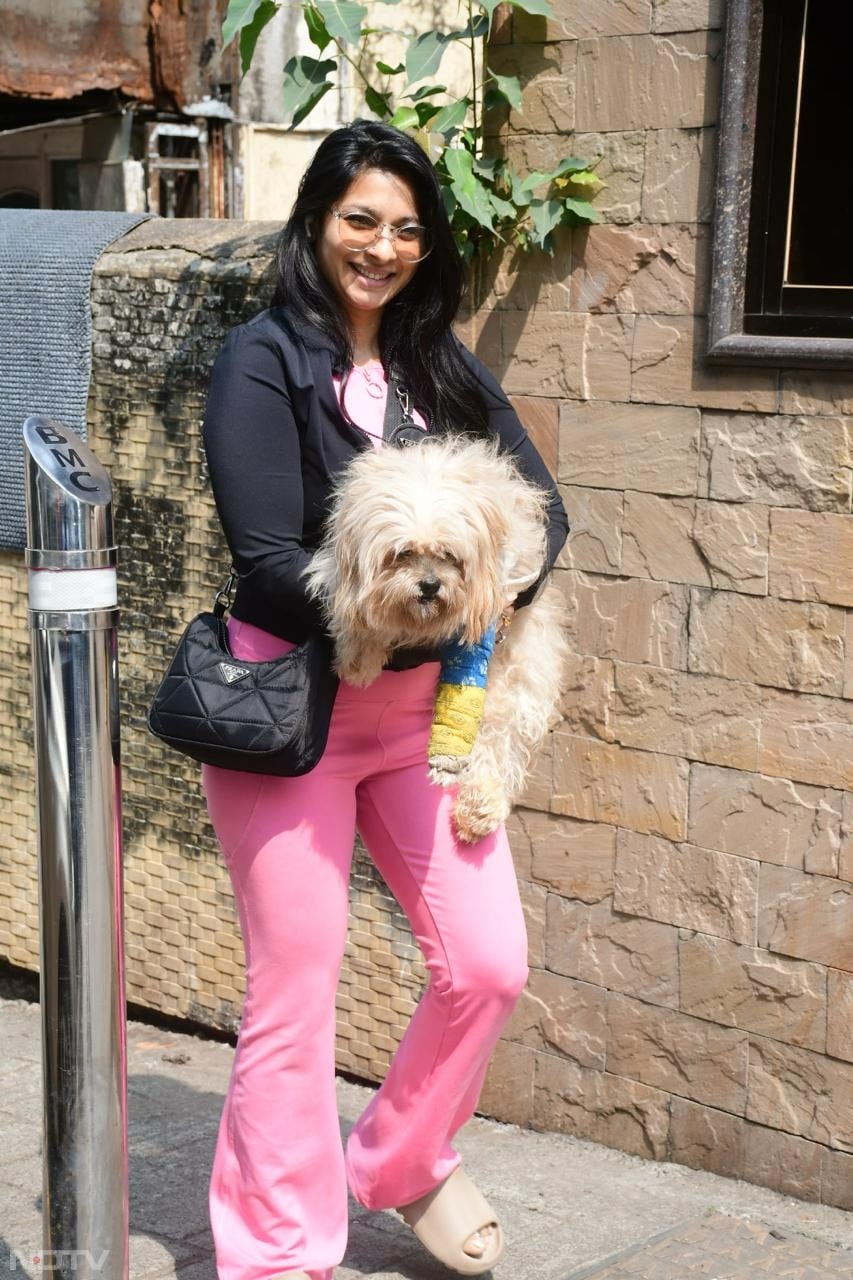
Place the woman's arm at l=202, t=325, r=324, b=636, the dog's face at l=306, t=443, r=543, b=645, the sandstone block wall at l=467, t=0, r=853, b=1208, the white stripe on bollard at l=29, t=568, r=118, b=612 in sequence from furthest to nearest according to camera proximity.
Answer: the sandstone block wall at l=467, t=0, r=853, b=1208 → the woman's arm at l=202, t=325, r=324, b=636 → the dog's face at l=306, t=443, r=543, b=645 → the white stripe on bollard at l=29, t=568, r=118, b=612

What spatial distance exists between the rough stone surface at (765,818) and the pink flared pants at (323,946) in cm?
90

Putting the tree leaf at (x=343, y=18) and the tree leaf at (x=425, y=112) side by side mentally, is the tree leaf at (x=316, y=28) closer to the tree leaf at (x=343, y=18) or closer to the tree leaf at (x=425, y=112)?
the tree leaf at (x=343, y=18)

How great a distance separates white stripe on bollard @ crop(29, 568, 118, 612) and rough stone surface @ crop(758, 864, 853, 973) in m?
1.95

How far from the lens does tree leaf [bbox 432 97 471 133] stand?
3973 mm

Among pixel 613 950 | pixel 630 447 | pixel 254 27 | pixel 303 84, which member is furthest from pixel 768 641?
pixel 254 27

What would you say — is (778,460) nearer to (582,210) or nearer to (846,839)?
(582,210)

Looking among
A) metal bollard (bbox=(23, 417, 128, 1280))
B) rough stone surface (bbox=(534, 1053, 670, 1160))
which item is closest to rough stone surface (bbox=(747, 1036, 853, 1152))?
rough stone surface (bbox=(534, 1053, 670, 1160))

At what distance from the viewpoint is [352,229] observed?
3004mm

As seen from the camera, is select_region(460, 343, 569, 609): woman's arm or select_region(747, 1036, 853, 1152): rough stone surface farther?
select_region(747, 1036, 853, 1152): rough stone surface

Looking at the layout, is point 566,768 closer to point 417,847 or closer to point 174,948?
point 417,847

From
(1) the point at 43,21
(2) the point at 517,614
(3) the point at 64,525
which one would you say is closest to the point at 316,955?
(2) the point at 517,614

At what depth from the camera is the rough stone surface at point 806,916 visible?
370 cm

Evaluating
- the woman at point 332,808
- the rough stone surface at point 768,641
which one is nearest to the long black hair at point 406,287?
the woman at point 332,808

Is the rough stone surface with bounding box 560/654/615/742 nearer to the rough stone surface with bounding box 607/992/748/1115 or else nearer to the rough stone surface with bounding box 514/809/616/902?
the rough stone surface with bounding box 514/809/616/902
